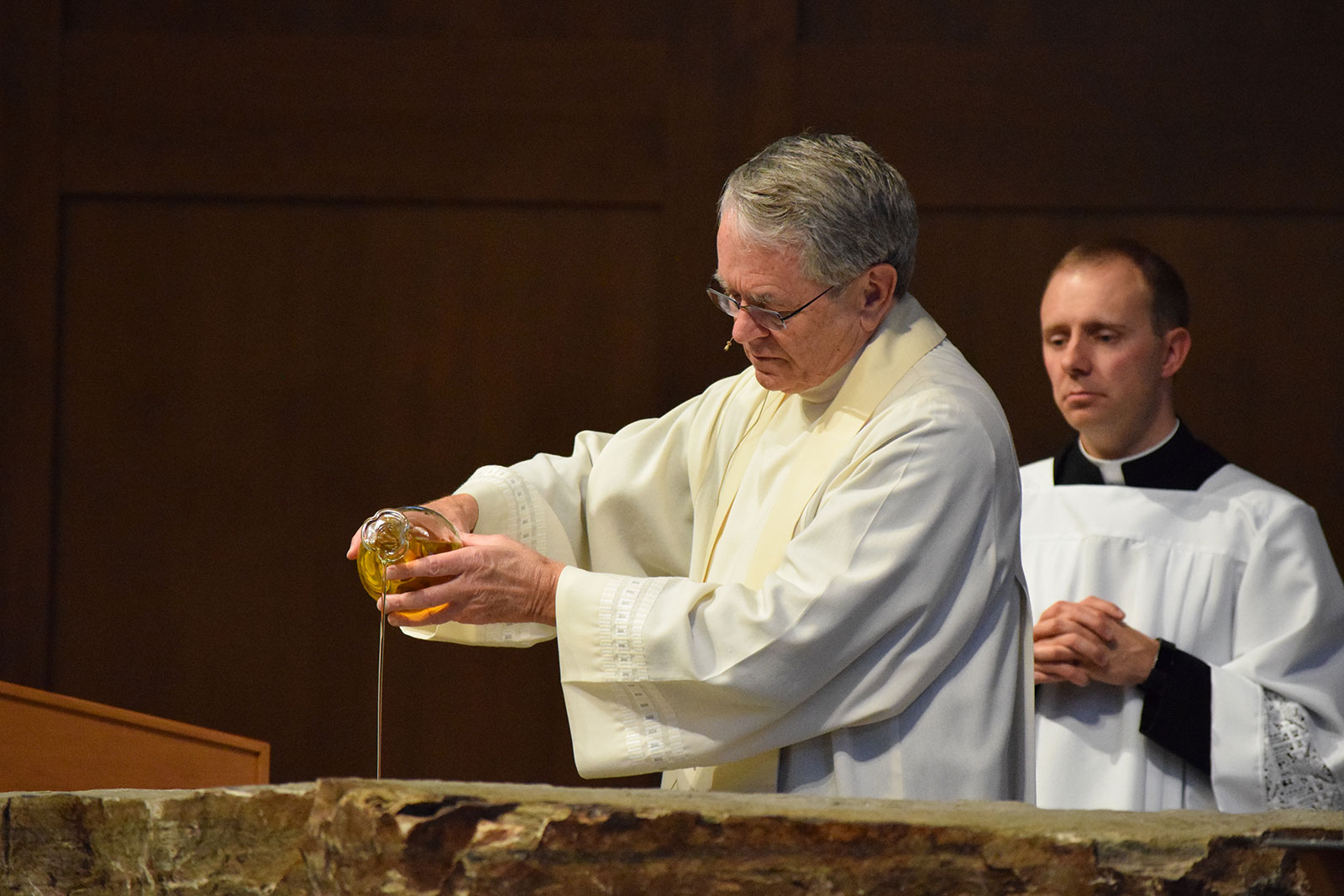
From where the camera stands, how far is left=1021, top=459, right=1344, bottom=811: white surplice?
10.8ft

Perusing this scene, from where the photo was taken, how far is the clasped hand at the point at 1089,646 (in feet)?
10.6

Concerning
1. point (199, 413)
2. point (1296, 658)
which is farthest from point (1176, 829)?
point (199, 413)

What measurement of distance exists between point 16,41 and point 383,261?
4.07 feet

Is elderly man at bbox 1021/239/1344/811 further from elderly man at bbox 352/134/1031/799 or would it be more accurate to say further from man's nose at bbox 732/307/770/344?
man's nose at bbox 732/307/770/344

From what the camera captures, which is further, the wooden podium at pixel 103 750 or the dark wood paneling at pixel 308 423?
the dark wood paneling at pixel 308 423

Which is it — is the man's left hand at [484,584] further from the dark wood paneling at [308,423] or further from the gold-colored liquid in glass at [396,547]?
the dark wood paneling at [308,423]

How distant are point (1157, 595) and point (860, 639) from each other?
1.47 metres

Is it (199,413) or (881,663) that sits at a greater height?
(199,413)

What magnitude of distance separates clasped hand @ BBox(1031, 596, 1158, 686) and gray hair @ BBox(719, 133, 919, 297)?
1024 millimetres

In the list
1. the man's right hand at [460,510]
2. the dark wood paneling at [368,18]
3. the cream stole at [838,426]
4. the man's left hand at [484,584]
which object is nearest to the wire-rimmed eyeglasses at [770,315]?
the cream stole at [838,426]

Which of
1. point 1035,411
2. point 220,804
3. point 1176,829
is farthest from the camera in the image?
point 1035,411

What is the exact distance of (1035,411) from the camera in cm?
452

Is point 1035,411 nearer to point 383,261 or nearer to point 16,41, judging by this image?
point 383,261

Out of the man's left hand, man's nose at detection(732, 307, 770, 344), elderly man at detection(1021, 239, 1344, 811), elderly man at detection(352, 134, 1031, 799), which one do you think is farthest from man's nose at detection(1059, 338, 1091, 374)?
the man's left hand
